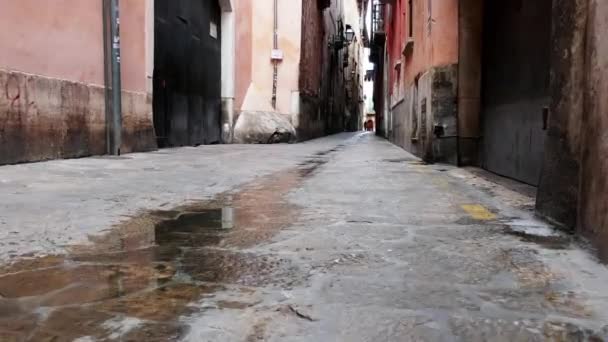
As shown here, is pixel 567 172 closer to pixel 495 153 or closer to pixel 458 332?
pixel 458 332

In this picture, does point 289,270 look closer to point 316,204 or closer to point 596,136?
point 596,136

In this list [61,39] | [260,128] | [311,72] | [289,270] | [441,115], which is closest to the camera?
[289,270]

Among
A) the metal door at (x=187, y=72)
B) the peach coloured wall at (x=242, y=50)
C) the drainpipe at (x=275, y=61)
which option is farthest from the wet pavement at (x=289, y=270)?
the drainpipe at (x=275, y=61)

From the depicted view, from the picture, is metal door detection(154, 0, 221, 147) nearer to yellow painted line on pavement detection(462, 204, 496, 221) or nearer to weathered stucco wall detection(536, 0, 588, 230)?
yellow painted line on pavement detection(462, 204, 496, 221)

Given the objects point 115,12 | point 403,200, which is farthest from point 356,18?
point 403,200

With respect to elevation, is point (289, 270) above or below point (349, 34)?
below

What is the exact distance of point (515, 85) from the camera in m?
5.46

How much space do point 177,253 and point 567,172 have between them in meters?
1.95

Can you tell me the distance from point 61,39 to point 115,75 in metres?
1.05

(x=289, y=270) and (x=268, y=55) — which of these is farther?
(x=268, y=55)

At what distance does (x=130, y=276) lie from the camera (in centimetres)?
207

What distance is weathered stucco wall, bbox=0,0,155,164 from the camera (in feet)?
18.5

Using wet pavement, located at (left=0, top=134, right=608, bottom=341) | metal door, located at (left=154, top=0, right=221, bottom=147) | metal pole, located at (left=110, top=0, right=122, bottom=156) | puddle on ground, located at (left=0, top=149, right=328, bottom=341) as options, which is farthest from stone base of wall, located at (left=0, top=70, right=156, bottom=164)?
puddle on ground, located at (left=0, top=149, right=328, bottom=341)

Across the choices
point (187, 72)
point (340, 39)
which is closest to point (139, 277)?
point (187, 72)
